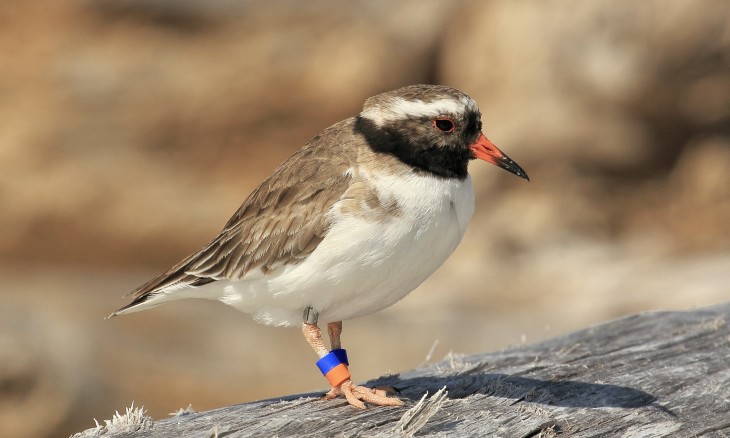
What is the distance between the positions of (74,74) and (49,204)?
2.42m

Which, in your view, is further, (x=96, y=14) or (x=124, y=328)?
(x=96, y=14)

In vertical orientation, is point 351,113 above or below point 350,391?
above

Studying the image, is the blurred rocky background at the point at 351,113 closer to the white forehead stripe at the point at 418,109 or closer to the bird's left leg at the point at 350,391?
the bird's left leg at the point at 350,391

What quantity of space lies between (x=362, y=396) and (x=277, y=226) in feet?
4.31

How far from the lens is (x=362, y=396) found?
6.52m

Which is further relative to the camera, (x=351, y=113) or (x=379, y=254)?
(x=351, y=113)

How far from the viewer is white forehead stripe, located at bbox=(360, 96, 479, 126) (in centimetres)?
677

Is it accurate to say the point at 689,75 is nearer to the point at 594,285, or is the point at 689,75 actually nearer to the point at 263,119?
the point at 594,285

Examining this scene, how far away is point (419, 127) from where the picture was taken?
22.2ft

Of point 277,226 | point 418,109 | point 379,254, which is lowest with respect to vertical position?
point 379,254

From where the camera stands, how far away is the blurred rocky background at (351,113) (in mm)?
15953

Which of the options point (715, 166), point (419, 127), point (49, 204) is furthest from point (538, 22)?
point (419, 127)

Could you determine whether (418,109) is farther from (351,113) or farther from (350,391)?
(351,113)

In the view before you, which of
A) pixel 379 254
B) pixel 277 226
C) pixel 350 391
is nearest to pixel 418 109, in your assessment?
pixel 379 254
